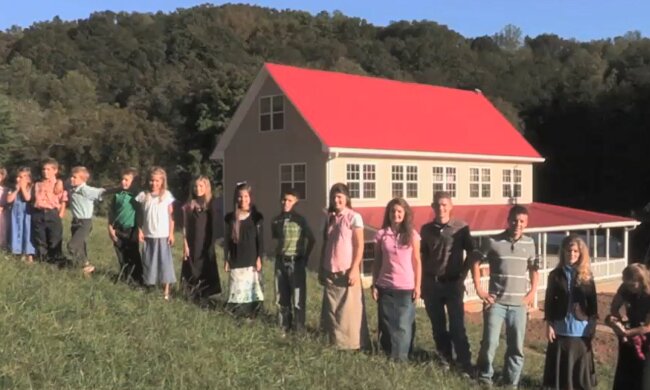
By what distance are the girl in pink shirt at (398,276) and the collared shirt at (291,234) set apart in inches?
34.7

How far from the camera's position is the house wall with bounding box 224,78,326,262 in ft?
83.3

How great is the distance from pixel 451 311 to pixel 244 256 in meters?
2.21

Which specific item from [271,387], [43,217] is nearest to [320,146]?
[43,217]

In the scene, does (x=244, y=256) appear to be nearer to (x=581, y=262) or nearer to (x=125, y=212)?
(x=125, y=212)

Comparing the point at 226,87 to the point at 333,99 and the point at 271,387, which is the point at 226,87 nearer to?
the point at 333,99

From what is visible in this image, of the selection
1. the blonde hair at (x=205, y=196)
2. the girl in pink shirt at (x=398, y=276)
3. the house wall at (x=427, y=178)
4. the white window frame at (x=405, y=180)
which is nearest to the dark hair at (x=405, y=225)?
the girl in pink shirt at (x=398, y=276)

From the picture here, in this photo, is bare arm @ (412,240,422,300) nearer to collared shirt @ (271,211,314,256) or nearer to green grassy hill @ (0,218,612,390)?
green grassy hill @ (0,218,612,390)

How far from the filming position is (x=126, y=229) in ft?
28.8

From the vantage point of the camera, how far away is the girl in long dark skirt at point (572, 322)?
22.4 feet

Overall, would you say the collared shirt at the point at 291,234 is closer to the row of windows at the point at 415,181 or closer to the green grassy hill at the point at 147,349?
the green grassy hill at the point at 147,349

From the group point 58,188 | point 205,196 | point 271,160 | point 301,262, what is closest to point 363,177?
point 271,160

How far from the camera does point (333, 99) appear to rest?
27594 millimetres

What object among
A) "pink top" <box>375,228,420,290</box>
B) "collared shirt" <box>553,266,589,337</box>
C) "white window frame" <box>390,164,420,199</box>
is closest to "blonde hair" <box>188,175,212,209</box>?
"pink top" <box>375,228,420,290</box>

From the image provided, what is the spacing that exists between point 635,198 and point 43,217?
4565 centimetres
